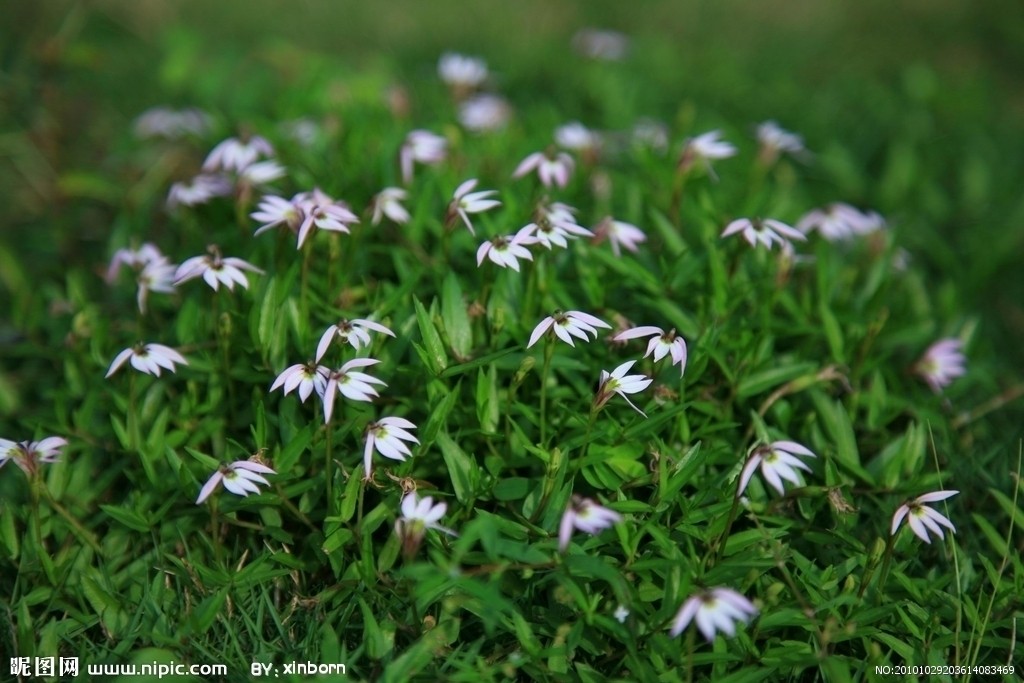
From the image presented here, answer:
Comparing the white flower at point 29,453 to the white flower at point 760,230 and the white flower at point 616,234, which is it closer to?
the white flower at point 616,234

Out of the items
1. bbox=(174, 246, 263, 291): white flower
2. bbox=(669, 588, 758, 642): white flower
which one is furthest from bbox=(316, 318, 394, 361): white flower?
bbox=(669, 588, 758, 642): white flower

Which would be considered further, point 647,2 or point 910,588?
point 647,2

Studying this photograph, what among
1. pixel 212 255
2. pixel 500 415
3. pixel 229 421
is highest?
pixel 212 255

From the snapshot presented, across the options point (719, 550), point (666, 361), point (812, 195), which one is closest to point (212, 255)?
point (666, 361)

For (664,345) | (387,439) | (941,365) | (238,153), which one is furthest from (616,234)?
(238,153)

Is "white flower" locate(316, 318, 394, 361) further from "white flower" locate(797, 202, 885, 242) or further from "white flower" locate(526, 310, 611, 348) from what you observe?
"white flower" locate(797, 202, 885, 242)

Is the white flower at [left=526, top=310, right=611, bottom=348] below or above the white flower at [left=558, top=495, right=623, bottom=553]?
above

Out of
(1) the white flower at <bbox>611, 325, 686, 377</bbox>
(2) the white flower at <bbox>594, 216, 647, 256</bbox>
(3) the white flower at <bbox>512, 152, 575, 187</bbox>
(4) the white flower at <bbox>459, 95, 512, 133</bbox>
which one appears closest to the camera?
(1) the white flower at <bbox>611, 325, 686, 377</bbox>

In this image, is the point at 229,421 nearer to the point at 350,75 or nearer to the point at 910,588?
the point at 910,588

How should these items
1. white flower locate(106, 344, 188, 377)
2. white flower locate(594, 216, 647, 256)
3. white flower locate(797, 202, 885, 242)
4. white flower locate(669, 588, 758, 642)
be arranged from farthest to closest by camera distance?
white flower locate(797, 202, 885, 242) < white flower locate(594, 216, 647, 256) < white flower locate(106, 344, 188, 377) < white flower locate(669, 588, 758, 642)
